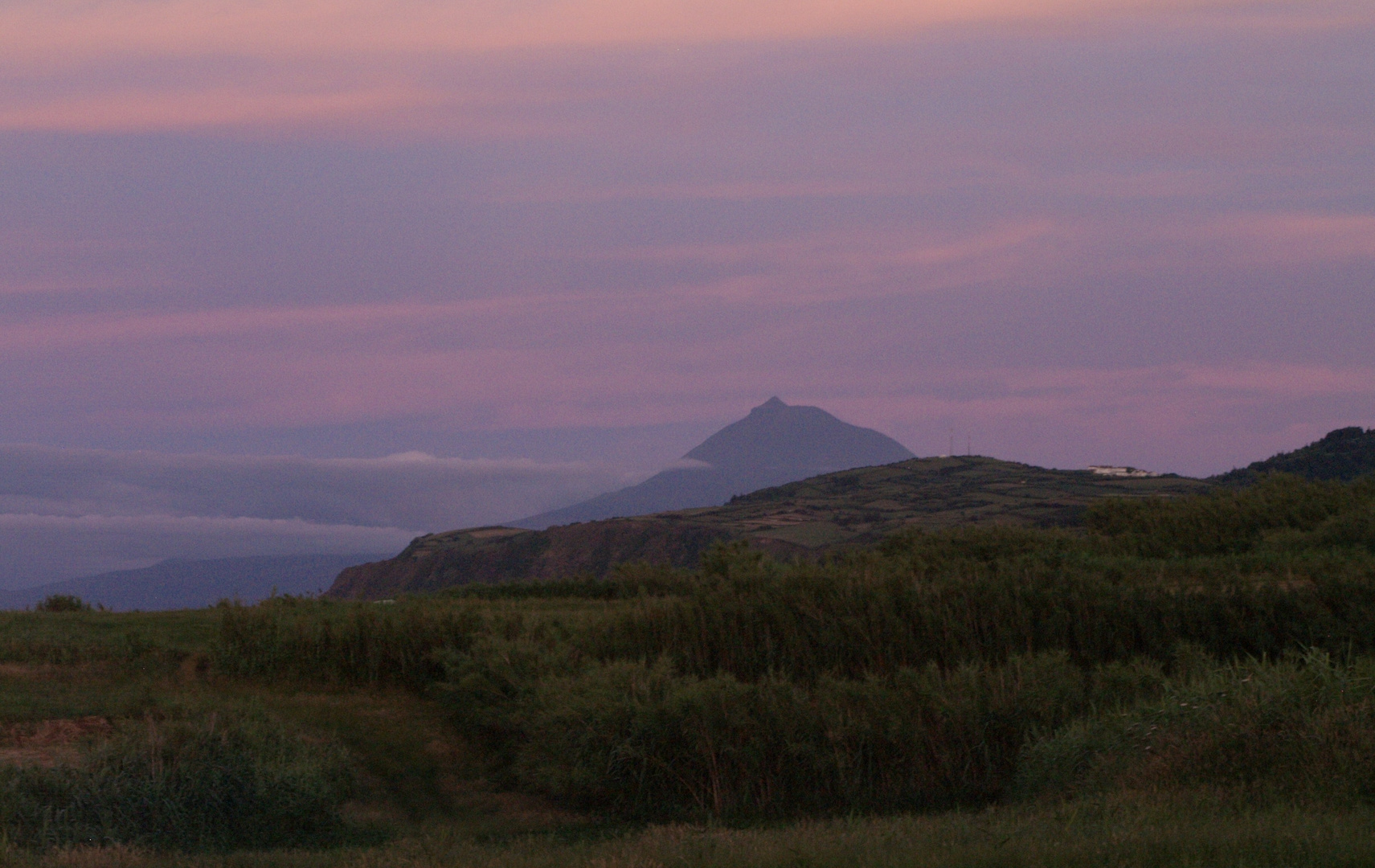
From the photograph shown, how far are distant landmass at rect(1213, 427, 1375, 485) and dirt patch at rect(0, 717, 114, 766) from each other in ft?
173

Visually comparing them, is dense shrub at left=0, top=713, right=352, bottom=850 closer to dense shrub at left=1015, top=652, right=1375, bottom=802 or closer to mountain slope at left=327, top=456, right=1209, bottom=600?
dense shrub at left=1015, top=652, right=1375, bottom=802

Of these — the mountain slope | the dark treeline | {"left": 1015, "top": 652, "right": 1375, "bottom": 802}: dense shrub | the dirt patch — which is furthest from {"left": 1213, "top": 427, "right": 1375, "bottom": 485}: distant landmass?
the dirt patch

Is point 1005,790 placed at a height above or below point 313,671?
below

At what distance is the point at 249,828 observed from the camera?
10516mm

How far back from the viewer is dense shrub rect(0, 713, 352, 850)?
9.41 metres

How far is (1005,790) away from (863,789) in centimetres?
155

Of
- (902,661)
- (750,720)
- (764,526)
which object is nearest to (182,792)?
(750,720)

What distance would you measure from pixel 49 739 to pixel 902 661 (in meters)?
10.7

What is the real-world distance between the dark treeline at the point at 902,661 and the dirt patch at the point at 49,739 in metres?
4.05

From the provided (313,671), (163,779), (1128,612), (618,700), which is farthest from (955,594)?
(163,779)

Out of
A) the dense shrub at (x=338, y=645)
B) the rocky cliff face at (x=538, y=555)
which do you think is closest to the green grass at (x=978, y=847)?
the dense shrub at (x=338, y=645)

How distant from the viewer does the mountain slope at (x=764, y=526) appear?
190ft

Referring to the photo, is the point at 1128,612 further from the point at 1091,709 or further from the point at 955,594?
the point at 1091,709

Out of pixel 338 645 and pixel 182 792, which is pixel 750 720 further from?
pixel 338 645
